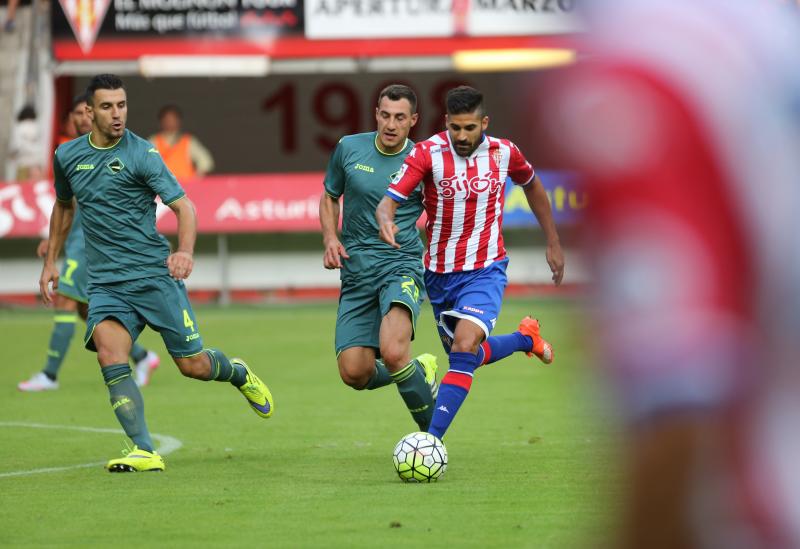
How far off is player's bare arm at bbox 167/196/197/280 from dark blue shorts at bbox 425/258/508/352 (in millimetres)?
1247

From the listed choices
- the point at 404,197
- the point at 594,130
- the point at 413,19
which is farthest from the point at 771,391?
the point at 413,19

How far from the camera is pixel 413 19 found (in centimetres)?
2183

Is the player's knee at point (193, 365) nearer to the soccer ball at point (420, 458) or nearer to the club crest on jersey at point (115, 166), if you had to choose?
the club crest on jersey at point (115, 166)

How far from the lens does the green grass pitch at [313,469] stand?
5.70 m

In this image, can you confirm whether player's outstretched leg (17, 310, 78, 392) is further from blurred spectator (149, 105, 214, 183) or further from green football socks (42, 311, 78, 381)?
blurred spectator (149, 105, 214, 183)

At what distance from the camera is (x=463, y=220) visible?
7797mm

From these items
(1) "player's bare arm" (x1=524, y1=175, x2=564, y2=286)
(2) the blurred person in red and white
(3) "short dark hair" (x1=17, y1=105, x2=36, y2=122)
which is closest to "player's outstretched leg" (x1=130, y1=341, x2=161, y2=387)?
(1) "player's bare arm" (x1=524, y1=175, x2=564, y2=286)

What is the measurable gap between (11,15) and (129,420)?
57.4 ft

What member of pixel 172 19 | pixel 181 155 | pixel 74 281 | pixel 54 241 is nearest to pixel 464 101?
pixel 54 241

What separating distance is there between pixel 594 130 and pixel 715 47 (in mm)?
234

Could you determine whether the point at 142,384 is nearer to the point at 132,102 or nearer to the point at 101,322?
the point at 101,322

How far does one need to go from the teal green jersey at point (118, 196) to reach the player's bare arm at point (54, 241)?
0.69 feet

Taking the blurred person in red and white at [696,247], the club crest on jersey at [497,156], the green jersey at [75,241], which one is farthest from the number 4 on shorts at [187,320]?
the blurred person in red and white at [696,247]

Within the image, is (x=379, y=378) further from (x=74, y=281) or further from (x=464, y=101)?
(x=74, y=281)
